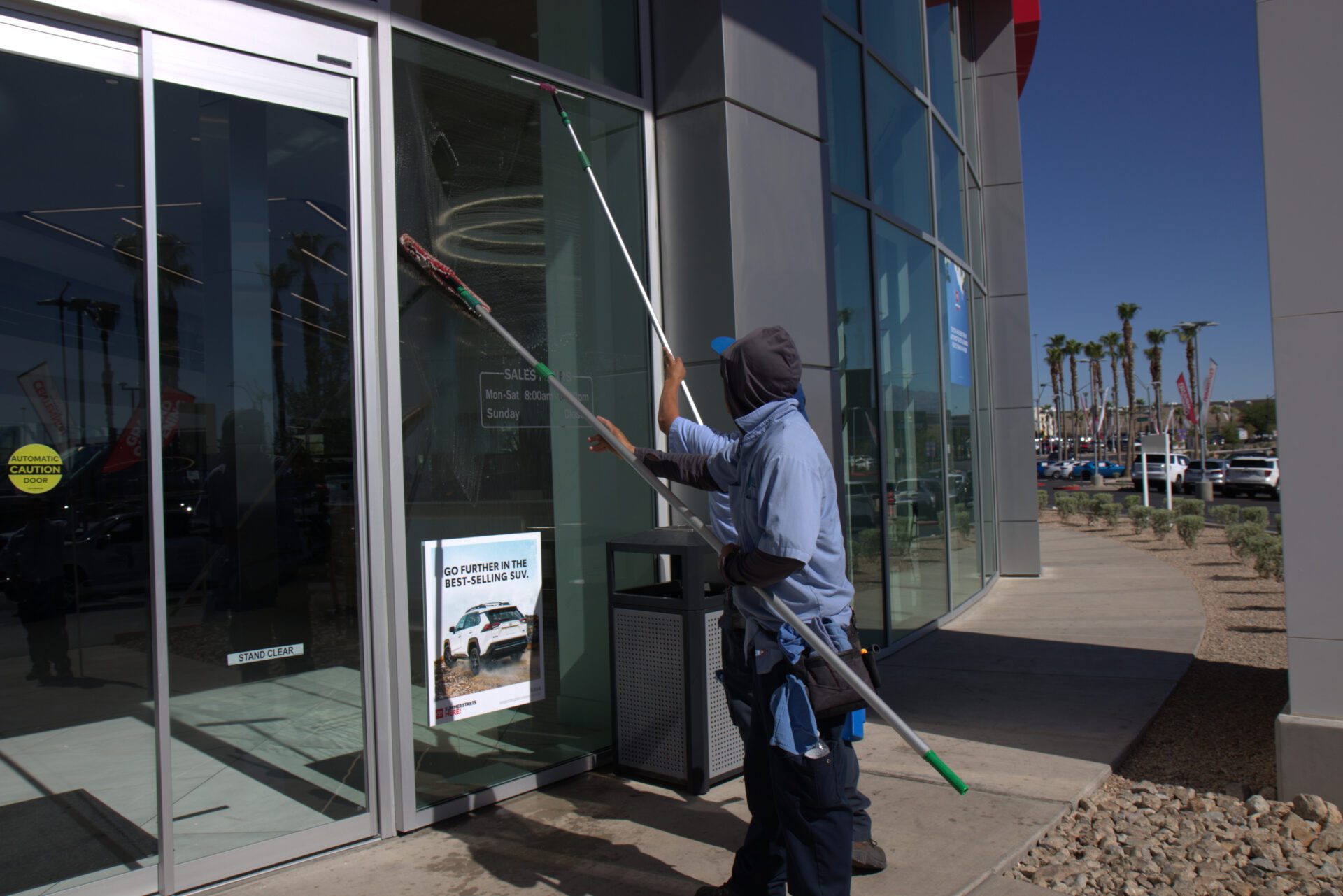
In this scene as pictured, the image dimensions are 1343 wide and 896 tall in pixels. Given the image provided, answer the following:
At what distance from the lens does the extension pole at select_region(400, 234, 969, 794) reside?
2794mm

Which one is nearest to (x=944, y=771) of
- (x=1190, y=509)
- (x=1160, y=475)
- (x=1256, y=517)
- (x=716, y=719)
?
(x=716, y=719)

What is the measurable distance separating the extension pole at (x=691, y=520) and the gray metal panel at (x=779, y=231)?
1.58 meters

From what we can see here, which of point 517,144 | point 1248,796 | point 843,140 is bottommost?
point 1248,796

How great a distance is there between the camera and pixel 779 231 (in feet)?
19.3

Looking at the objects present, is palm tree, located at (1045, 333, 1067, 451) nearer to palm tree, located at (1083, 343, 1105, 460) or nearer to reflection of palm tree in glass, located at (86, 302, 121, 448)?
palm tree, located at (1083, 343, 1105, 460)

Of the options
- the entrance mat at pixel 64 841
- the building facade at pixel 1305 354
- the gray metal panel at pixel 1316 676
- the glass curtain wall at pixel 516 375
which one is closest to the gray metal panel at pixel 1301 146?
the building facade at pixel 1305 354

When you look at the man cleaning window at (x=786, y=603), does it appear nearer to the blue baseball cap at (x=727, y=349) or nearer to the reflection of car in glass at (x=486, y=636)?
the blue baseball cap at (x=727, y=349)

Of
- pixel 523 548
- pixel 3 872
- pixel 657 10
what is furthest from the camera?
pixel 657 10

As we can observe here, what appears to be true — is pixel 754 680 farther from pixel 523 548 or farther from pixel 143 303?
pixel 143 303

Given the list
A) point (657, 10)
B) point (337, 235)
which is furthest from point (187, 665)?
point (657, 10)

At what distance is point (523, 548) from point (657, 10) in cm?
Answer: 331

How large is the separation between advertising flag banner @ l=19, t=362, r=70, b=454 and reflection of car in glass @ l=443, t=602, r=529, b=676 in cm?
176

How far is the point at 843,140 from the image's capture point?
7.87m

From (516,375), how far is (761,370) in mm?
2054
